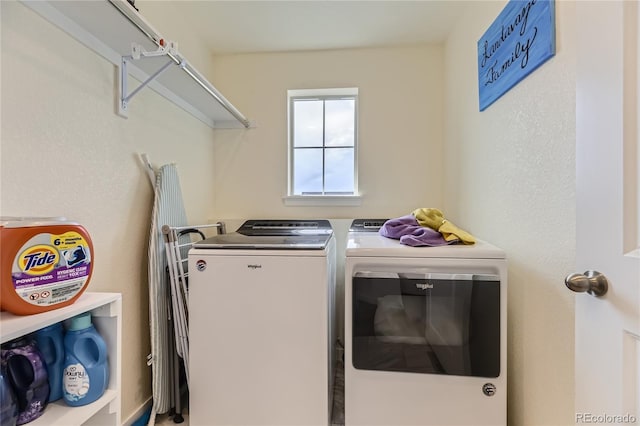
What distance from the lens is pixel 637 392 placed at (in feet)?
1.95

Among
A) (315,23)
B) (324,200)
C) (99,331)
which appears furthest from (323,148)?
(99,331)

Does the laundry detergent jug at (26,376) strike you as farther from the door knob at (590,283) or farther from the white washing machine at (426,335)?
the door knob at (590,283)

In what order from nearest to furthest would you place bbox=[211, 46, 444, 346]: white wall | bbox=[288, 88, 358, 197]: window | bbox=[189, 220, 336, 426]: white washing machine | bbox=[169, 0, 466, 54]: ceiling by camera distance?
bbox=[189, 220, 336, 426]: white washing machine, bbox=[169, 0, 466, 54]: ceiling, bbox=[211, 46, 444, 346]: white wall, bbox=[288, 88, 358, 197]: window

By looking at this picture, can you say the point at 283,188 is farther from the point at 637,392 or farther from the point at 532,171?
the point at 637,392

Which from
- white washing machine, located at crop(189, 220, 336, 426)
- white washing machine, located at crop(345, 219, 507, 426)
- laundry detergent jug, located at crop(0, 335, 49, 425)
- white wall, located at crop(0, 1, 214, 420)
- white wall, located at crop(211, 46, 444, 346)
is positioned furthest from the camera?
white wall, located at crop(211, 46, 444, 346)

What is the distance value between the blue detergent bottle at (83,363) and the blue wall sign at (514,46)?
1718mm

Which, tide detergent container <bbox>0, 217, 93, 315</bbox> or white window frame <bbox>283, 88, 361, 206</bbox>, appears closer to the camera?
tide detergent container <bbox>0, 217, 93, 315</bbox>

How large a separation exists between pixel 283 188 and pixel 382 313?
1.37m

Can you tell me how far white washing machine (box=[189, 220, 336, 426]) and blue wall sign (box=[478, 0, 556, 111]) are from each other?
3.58 ft

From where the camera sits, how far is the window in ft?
7.84

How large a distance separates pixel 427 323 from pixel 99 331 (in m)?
1.21

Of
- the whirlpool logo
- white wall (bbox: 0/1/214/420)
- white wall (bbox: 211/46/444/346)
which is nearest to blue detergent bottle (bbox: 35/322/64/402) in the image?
white wall (bbox: 0/1/214/420)

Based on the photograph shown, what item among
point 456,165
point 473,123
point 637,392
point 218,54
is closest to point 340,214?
point 456,165

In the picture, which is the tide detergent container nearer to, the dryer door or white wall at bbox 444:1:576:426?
the dryer door
